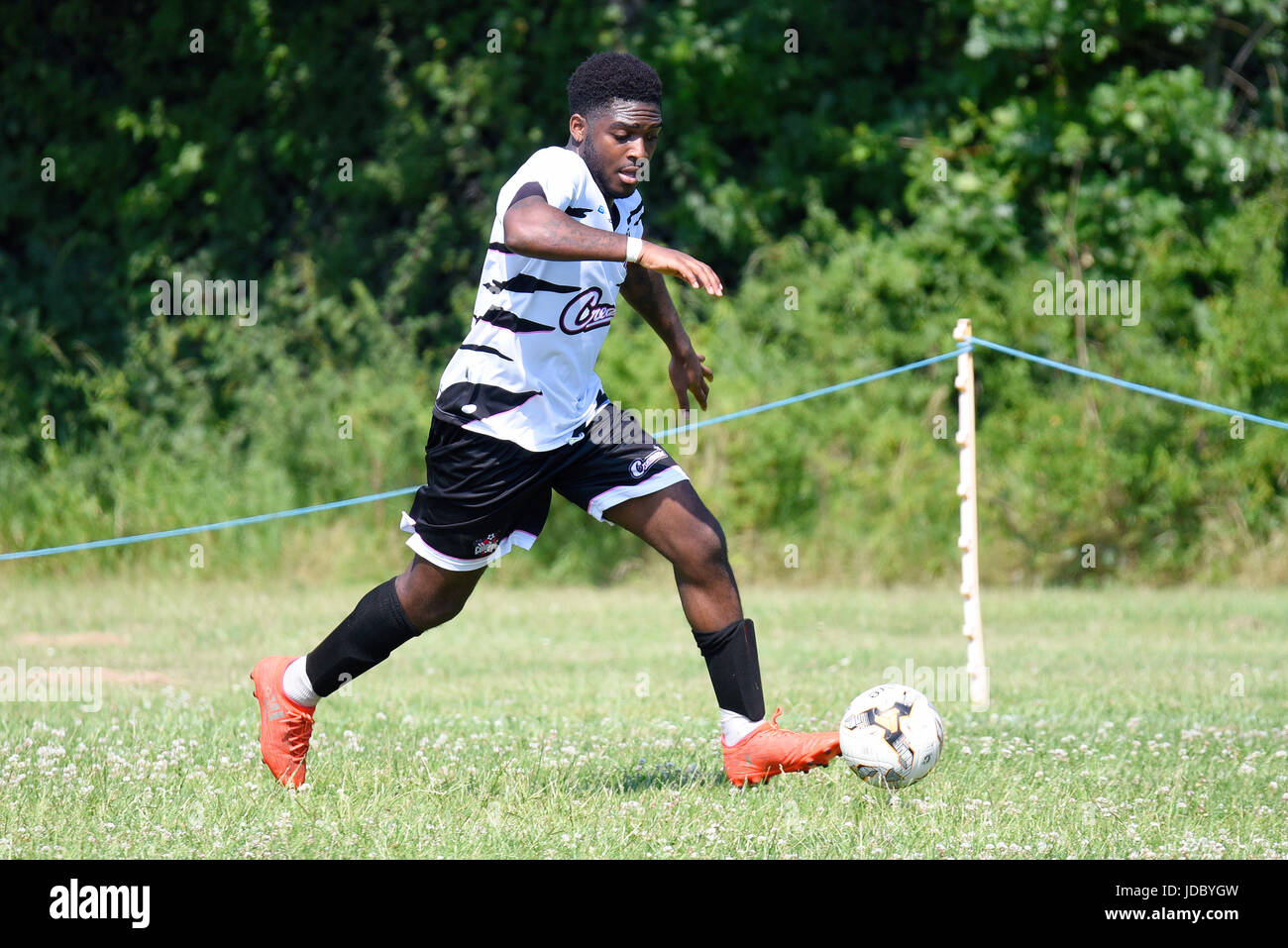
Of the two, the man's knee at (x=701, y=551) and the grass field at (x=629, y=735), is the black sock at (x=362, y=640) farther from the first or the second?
the man's knee at (x=701, y=551)

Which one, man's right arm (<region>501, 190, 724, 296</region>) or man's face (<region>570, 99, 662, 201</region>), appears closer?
man's right arm (<region>501, 190, 724, 296</region>)

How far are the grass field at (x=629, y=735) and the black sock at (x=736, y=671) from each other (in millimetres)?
292

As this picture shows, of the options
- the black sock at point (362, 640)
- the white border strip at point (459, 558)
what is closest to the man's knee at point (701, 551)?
the white border strip at point (459, 558)

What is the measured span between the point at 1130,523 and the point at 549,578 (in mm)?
4473

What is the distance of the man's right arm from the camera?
4410 mm

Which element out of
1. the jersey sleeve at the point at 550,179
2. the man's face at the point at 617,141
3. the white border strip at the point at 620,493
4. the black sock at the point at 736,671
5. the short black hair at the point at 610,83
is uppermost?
the short black hair at the point at 610,83

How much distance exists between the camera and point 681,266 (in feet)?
14.4


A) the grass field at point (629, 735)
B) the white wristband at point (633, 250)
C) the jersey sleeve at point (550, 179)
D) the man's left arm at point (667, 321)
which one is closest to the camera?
the white wristband at point (633, 250)

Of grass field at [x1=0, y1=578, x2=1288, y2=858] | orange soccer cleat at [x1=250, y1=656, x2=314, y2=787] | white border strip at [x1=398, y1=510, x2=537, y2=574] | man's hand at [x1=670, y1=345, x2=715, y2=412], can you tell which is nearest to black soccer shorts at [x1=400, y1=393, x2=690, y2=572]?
white border strip at [x1=398, y1=510, x2=537, y2=574]

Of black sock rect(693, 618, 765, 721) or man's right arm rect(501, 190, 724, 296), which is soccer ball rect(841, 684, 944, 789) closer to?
black sock rect(693, 618, 765, 721)

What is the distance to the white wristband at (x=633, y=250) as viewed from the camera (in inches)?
175

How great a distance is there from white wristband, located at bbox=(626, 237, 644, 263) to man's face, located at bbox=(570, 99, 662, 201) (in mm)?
563

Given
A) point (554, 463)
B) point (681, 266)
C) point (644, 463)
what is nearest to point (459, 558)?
point (554, 463)

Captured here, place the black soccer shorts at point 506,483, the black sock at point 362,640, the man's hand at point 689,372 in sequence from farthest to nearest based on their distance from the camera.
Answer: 1. the man's hand at point 689,372
2. the black sock at point 362,640
3. the black soccer shorts at point 506,483
